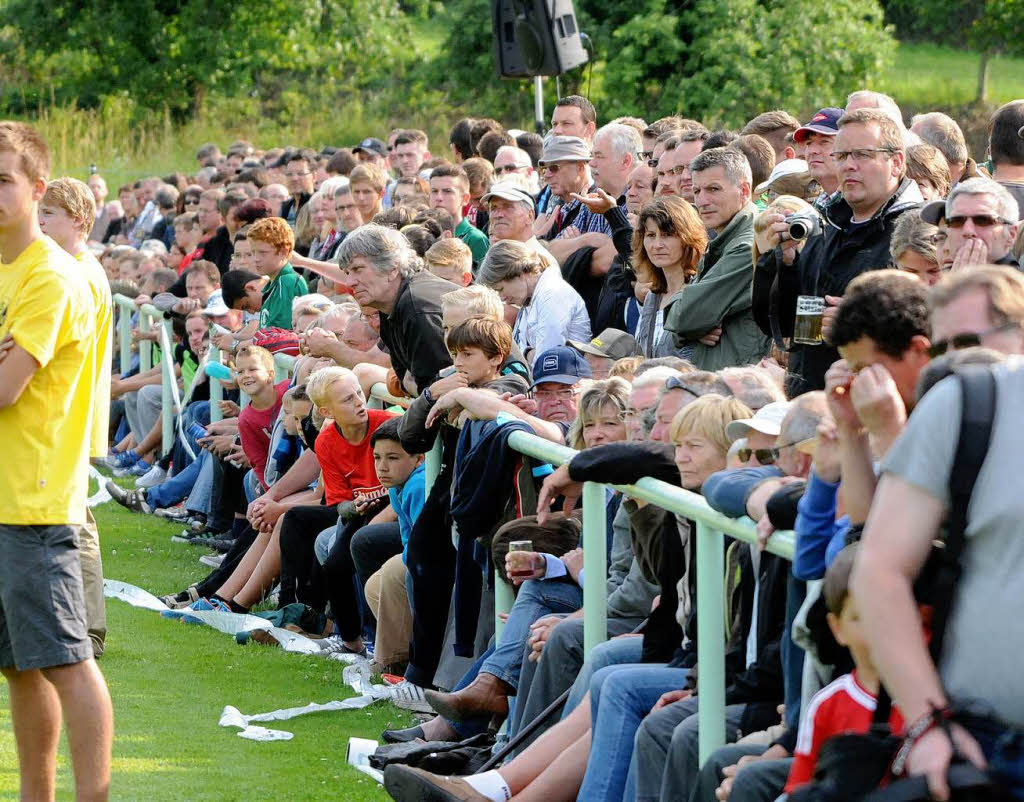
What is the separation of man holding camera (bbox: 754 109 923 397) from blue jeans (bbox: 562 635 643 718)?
4.87 feet

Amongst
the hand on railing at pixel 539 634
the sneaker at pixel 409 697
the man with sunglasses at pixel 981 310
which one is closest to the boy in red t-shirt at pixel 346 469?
the sneaker at pixel 409 697

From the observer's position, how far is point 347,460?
28.7 feet

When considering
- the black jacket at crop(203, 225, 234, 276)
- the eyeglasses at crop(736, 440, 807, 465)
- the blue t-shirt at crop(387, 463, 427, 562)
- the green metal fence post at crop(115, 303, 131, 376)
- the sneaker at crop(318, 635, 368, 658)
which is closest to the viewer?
the eyeglasses at crop(736, 440, 807, 465)

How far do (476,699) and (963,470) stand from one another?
135 inches

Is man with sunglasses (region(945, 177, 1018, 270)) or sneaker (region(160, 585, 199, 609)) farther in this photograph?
sneaker (region(160, 585, 199, 609))

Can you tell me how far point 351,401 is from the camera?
8.62 metres

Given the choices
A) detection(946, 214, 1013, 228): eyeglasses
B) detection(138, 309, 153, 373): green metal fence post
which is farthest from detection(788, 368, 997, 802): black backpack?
detection(138, 309, 153, 373): green metal fence post

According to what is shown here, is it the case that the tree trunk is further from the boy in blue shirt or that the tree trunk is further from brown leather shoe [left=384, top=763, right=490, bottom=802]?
brown leather shoe [left=384, top=763, right=490, bottom=802]

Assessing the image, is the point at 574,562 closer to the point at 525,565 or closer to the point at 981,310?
the point at 525,565

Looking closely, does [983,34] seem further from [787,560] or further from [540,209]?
[787,560]

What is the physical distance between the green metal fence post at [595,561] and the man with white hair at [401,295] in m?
2.53

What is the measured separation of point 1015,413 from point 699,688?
161 cm

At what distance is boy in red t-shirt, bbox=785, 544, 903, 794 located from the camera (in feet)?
11.2

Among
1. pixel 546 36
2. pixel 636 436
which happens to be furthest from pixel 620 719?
pixel 546 36
